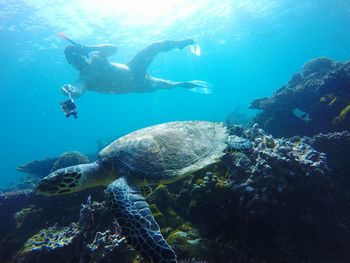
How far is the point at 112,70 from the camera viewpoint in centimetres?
1589

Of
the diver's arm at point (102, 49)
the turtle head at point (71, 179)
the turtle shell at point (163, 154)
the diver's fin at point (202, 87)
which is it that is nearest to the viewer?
the turtle head at point (71, 179)

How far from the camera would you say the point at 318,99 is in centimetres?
942

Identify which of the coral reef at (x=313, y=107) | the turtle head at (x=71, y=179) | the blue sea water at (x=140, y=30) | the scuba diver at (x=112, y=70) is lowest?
the turtle head at (x=71, y=179)

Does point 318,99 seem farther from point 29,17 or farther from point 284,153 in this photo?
point 29,17

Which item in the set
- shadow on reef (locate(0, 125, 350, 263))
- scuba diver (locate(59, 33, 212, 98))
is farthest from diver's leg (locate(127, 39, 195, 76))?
shadow on reef (locate(0, 125, 350, 263))

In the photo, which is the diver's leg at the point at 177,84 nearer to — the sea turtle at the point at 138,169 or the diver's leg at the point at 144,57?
the diver's leg at the point at 144,57

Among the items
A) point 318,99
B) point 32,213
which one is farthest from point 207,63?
point 32,213

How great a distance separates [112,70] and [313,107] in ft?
39.4

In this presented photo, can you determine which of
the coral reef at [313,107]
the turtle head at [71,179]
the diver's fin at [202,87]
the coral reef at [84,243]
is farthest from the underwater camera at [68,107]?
the diver's fin at [202,87]

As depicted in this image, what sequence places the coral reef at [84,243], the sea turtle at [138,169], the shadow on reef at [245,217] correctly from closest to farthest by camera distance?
the sea turtle at [138,169] → the shadow on reef at [245,217] → the coral reef at [84,243]

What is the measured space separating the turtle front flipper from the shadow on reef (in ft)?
2.67

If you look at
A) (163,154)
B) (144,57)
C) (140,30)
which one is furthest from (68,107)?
(140,30)

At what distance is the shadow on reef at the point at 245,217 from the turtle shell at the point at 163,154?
15.4 inches

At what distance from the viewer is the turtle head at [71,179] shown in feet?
13.6
